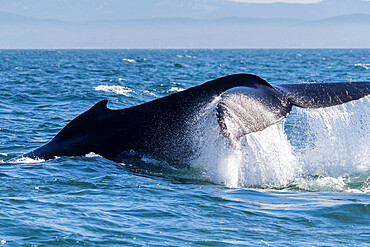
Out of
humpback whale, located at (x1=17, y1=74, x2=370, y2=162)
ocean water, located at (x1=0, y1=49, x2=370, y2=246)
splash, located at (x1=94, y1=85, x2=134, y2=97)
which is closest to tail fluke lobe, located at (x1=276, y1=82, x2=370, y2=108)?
humpback whale, located at (x1=17, y1=74, x2=370, y2=162)

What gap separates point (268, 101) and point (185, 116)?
3.37 ft

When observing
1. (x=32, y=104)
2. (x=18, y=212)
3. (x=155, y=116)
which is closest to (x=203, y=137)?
(x=155, y=116)

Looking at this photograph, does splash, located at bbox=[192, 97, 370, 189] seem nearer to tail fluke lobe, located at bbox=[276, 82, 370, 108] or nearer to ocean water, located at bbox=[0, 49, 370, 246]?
ocean water, located at bbox=[0, 49, 370, 246]

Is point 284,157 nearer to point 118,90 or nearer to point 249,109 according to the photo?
point 249,109

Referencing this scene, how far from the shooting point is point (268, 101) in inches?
238

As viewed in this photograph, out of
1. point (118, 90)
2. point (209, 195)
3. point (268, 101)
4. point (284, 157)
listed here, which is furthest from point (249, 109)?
point (118, 90)

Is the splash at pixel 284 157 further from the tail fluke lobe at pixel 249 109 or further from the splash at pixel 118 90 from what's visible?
the splash at pixel 118 90

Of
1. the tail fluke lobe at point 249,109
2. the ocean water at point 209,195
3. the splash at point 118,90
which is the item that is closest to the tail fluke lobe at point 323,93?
the tail fluke lobe at point 249,109

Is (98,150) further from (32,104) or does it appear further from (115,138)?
(32,104)

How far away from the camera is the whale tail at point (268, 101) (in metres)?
5.56

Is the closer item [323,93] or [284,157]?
[323,93]

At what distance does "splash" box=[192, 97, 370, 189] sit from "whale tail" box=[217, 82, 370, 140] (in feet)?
0.68

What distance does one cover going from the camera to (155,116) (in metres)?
6.83

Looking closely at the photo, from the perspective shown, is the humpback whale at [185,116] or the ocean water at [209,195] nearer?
the ocean water at [209,195]
